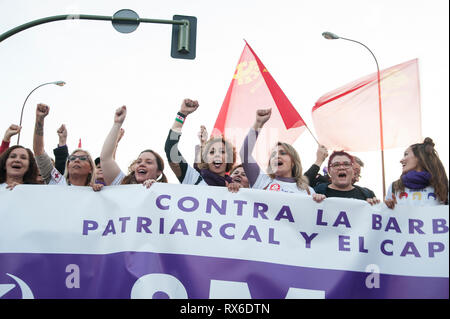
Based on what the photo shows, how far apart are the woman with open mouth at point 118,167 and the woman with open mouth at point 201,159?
170mm

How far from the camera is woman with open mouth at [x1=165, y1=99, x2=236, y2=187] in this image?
182 inches

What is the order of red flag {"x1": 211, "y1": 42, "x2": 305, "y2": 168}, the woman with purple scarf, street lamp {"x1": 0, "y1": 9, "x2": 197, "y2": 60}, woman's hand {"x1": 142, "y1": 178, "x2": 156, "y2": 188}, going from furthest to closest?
red flag {"x1": 211, "y1": 42, "x2": 305, "y2": 168} → street lamp {"x1": 0, "y1": 9, "x2": 197, "y2": 60} → the woman with purple scarf → woman's hand {"x1": 142, "y1": 178, "x2": 156, "y2": 188}

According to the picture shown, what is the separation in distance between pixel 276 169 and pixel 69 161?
6.15 feet

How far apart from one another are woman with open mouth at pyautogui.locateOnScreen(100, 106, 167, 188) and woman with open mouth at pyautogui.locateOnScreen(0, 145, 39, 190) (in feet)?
2.30

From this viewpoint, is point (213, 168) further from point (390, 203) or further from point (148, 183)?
point (390, 203)

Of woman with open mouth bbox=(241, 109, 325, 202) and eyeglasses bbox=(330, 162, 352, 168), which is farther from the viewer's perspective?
eyeglasses bbox=(330, 162, 352, 168)

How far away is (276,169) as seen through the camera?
4680 mm

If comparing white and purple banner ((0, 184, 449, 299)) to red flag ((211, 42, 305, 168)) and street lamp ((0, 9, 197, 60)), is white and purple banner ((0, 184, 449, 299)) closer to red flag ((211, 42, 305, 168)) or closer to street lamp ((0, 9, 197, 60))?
red flag ((211, 42, 305, 168))

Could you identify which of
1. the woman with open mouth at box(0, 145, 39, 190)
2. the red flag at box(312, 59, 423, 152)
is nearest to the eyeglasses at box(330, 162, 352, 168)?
the red flag at box(312, 59, 423, 152)

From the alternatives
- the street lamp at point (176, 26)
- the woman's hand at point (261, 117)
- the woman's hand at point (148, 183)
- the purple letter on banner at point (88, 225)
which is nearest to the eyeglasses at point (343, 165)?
the woman's hand at point (261, 117)

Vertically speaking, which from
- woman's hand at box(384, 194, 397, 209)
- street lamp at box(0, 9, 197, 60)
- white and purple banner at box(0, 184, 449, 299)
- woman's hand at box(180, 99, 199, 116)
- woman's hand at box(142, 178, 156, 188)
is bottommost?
white and purple banner at box(0, 184, 449, 299)

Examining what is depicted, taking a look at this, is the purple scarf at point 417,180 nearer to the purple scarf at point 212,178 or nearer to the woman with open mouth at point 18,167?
the purple scarf at point 212,178

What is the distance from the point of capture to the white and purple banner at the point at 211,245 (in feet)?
12.7
